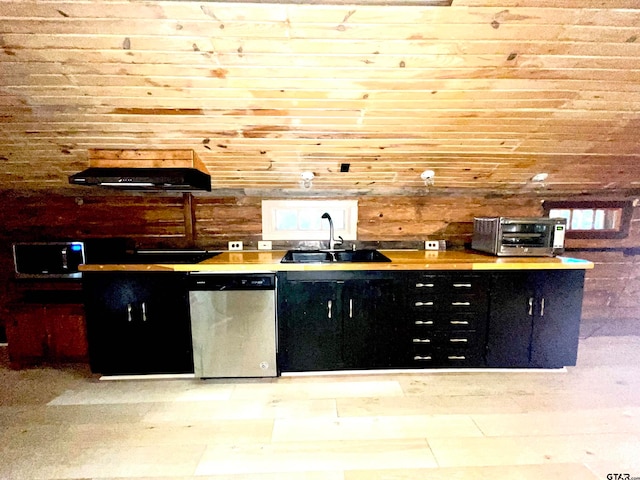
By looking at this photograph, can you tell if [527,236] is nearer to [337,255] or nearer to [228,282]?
[337,255]

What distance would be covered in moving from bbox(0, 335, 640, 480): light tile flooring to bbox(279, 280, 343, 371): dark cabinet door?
17cm

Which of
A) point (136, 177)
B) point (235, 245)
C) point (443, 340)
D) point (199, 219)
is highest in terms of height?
point (136, 177)

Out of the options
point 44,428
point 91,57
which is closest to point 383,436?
point 44,428

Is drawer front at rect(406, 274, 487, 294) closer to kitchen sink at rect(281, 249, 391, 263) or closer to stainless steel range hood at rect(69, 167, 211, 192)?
kitchen sink at rect(281, 249, 391, 263)

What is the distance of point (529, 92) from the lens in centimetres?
201

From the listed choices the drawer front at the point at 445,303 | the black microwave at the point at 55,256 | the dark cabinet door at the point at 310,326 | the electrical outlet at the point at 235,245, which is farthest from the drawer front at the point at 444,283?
the black microwave at the point at 55,256

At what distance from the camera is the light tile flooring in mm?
1758

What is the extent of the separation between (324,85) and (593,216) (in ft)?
11.2

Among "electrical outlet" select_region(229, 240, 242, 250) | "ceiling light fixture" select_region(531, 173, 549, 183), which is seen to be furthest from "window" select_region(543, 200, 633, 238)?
"electrical outlet" select_region(229, 240, 242, 250)

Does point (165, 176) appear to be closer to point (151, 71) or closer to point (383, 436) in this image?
point (151, 71)

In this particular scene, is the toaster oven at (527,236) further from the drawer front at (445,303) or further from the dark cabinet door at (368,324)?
the dark cabinet door at (368,324)

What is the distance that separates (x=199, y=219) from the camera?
10.6ft

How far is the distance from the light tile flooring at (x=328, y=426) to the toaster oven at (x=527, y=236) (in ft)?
3.50

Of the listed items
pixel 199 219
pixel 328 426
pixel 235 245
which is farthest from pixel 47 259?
pixel 328 426
